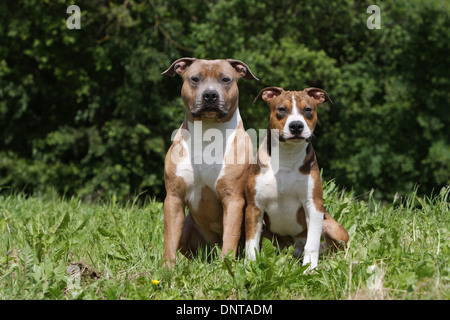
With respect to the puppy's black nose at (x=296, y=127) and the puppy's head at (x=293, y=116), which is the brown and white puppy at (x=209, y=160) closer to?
the puppy's head at (x=293, y=116)

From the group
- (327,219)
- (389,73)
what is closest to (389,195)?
(389,73)

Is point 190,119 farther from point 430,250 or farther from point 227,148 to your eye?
point 430,250

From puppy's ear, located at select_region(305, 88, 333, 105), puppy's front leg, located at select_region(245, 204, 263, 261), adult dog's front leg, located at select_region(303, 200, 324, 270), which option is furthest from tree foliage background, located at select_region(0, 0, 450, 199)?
adult dog's front leg, located at select_region(303, 200, 324, 270)

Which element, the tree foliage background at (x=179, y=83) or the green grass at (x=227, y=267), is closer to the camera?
the green grass at (x=227, y=267)

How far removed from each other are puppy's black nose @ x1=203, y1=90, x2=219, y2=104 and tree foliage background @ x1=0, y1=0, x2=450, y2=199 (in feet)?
28.3

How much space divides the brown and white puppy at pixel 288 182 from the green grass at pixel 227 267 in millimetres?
273

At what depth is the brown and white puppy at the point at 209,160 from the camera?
4.24 meters

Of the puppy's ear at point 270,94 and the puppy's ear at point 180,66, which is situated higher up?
the puppy's ear at point 180,66

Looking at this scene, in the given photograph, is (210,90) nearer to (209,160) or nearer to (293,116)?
(209,160)

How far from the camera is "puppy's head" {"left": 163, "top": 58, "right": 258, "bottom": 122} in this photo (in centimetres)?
421

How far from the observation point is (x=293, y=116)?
4012mm

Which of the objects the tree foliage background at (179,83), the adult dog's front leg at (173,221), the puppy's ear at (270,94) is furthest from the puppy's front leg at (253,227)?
the tree foliage background at (179,83)

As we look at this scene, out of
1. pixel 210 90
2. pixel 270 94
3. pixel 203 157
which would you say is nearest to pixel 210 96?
pixel 210 90

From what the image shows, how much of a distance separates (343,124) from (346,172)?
125 cm
